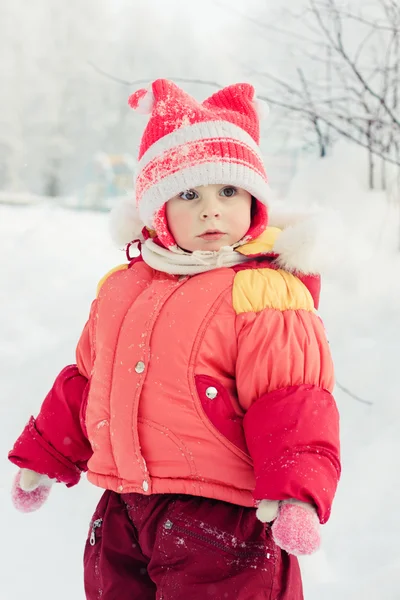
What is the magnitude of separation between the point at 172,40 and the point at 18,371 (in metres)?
4.24

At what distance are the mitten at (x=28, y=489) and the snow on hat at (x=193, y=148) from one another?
22.8 inches

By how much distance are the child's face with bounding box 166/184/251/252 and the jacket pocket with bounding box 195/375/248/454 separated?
0.93 ft

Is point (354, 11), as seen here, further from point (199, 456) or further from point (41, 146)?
point (41, 146)

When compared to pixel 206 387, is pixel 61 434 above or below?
below

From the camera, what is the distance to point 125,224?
1.43m

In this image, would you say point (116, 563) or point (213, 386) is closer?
point (213, 386)

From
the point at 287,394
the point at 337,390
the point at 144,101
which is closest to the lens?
the point at 287,394

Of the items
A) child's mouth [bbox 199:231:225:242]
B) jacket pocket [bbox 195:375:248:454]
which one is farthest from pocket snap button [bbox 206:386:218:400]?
child's mouth [bbox 199:231:225:242]

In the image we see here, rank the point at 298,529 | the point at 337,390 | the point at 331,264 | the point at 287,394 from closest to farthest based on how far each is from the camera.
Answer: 1. the point at 298,529
2. the point at 287,394
3. the point at 331,264
4. the point at 337,390

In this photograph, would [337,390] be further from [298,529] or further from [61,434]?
[298,529]

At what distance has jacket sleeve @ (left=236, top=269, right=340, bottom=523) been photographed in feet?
3.23

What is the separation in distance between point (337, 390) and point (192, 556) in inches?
51.3

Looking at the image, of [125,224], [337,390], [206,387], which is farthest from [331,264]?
[337,390]

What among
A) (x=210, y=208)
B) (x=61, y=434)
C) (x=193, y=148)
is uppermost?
(x=193, y=148)
